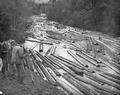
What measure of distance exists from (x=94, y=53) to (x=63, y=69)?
5794mm

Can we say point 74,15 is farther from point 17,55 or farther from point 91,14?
point 17,55

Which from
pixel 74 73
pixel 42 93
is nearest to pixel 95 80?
pixel 74 73

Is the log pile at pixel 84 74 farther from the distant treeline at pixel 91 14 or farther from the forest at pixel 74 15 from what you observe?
the distant treeline at pixel 91 14

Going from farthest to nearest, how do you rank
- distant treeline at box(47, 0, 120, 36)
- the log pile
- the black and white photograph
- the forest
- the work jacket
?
distant treeline at box(47, 0, 120, 36) < the forest < the log pile < the black and white photograph < the work jacket

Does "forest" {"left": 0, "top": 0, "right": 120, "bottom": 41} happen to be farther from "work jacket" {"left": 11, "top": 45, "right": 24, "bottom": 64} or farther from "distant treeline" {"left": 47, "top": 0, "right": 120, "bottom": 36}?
"work jacket" {"left": 11, "top": 45, "right": 24, "bottom": 64}

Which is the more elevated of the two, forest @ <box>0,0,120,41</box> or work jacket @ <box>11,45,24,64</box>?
forest @ <box>0,0,120,41</box>

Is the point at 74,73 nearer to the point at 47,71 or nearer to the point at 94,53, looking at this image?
the point at 47,71

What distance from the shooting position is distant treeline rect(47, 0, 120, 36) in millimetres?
31981

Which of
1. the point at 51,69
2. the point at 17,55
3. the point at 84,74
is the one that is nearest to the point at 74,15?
the point at 51,69

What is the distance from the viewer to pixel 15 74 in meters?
9.88

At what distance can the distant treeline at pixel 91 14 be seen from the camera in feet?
105

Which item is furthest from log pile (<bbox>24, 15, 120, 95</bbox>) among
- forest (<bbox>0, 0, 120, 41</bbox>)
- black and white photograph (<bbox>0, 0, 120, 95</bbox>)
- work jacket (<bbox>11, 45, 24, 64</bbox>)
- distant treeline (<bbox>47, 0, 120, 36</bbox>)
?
distant treeline (<bbox>47, 0, 120, 36</bbox>)

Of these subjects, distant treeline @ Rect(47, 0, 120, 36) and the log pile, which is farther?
distant treeline @ Rect(47, 0, 120, 36)

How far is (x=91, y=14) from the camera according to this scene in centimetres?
3950
